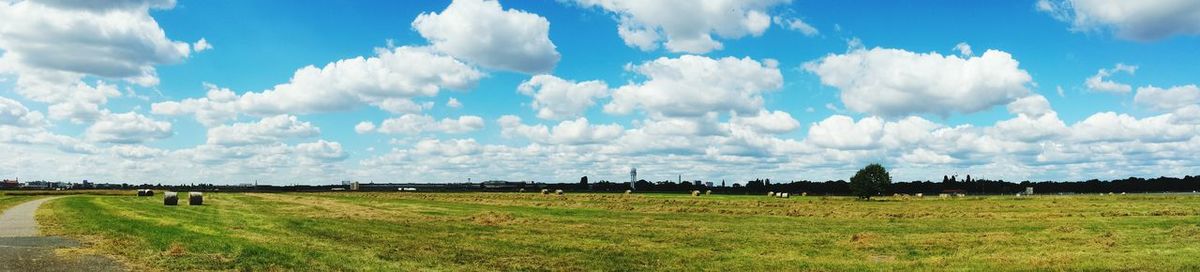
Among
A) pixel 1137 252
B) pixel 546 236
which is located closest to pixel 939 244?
pixel 1137 252

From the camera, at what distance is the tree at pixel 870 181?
112 metres

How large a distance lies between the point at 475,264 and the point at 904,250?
13838 millimetres

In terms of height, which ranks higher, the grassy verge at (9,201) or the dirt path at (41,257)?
the grassy verge at (9,201)

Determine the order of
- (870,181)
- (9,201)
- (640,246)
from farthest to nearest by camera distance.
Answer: (870,181) < (9,201) < (640,246)

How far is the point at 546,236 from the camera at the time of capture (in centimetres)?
3117

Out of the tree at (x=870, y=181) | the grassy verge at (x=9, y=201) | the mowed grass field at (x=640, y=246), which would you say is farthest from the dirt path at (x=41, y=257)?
the tree at (x=870, y=181)

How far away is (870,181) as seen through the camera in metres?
112

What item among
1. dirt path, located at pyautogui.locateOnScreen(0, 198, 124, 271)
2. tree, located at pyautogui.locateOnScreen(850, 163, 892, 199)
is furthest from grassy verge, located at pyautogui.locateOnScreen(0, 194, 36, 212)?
tree, located at pyautogui.locateOnScreen(850, 163, 892, 199)

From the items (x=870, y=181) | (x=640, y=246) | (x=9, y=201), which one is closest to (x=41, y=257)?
(x=640, y=246)

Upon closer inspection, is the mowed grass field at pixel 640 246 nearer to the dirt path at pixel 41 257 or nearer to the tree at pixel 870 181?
the dirt path at pixel 41 257

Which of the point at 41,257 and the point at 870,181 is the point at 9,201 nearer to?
the point at 41,257

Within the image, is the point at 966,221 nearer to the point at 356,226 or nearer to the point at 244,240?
the point at 356,226

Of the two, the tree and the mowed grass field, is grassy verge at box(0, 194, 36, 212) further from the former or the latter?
the tree

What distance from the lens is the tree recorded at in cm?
11181
